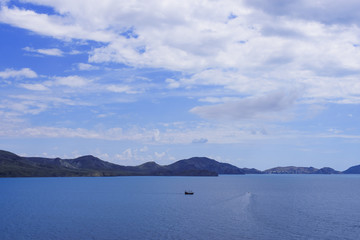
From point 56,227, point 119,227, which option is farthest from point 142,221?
point 56,227

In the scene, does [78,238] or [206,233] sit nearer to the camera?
[78,238]

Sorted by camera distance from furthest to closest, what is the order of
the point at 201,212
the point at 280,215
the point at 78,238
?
1. the point at 201,212
2. the point at 280,215
3. the point at 78,238

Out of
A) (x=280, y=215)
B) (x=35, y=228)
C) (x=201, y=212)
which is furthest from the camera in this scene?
(x=201, y=212)

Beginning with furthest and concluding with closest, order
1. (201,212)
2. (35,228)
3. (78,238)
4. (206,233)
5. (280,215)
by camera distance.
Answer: (201,212)
(280,215)
(35,228)
(206,233)
(78,238)

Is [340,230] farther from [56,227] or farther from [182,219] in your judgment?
[56,227]

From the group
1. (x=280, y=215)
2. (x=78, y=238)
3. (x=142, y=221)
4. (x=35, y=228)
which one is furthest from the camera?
(x=280, y=215)

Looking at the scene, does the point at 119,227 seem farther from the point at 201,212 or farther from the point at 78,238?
the point at 201,212

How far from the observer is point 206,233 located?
8469cm

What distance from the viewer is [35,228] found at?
301 ft

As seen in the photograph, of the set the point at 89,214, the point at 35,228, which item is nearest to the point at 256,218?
the point at 89,214

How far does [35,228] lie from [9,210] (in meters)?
46.3

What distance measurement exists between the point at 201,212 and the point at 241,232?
122 feet

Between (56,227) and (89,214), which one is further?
(89,214)

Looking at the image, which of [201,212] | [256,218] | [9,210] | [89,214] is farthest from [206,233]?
[9,210]
